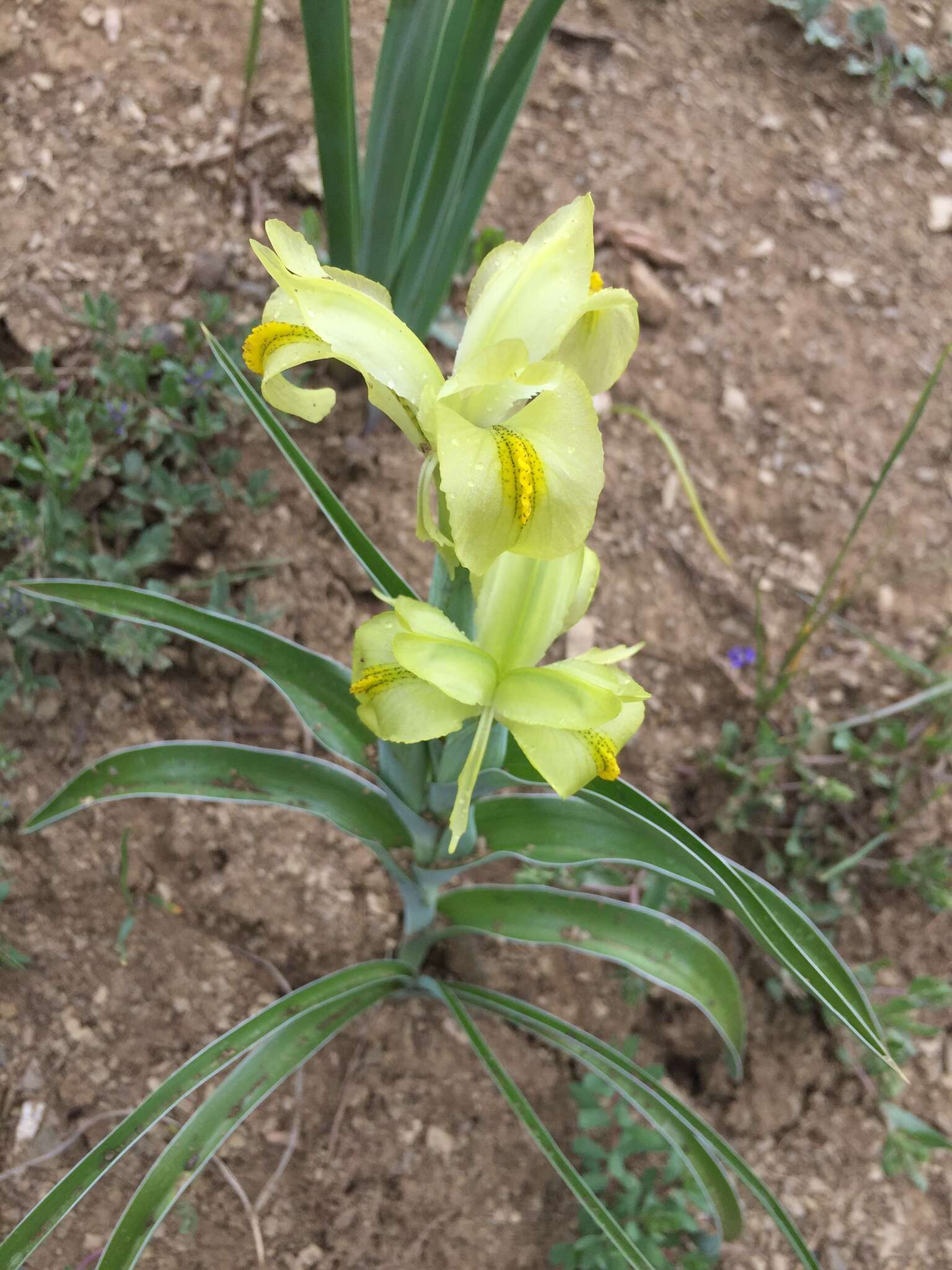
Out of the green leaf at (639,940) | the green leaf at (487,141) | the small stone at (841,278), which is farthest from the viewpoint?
the small stone at (841,278)

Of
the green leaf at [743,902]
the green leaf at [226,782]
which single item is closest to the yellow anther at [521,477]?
the green leaf at [743,902]

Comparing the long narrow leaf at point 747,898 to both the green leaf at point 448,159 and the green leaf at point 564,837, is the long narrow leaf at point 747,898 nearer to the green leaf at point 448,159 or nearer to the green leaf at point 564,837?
the green leaf at point 564,837

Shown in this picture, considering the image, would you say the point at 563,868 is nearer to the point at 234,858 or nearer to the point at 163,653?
the point at 234,858

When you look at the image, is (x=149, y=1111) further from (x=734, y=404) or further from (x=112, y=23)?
(x=112, y=23)

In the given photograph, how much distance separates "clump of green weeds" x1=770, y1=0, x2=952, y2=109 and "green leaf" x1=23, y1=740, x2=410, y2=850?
2258mm

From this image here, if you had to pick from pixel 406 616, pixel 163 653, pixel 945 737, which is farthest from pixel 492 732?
pixel 945 737

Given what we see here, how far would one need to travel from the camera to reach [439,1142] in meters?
1.36

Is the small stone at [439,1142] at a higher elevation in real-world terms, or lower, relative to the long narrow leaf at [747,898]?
lower

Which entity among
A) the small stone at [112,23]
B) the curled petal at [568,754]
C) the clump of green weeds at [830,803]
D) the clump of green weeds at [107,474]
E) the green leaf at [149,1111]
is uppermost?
the small stone at [112,23]

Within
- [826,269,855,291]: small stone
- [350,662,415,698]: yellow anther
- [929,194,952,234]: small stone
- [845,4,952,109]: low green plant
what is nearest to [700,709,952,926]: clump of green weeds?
[350,662,415,698]: yellow anther

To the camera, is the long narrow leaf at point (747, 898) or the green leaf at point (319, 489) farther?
the green leaf at point (319, 489)

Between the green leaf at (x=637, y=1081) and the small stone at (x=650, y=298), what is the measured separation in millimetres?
1421

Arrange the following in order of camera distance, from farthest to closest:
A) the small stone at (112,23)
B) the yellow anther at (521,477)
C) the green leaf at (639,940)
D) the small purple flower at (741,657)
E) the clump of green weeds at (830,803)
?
1. the small stone at (112,23)
2. the small purple flower at (741,657)
3. the clump of green weeds at (830,803)
4. the green leaf at (639,940)
5. the yellow anther at (521,477)

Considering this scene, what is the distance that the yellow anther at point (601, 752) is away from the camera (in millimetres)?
825
